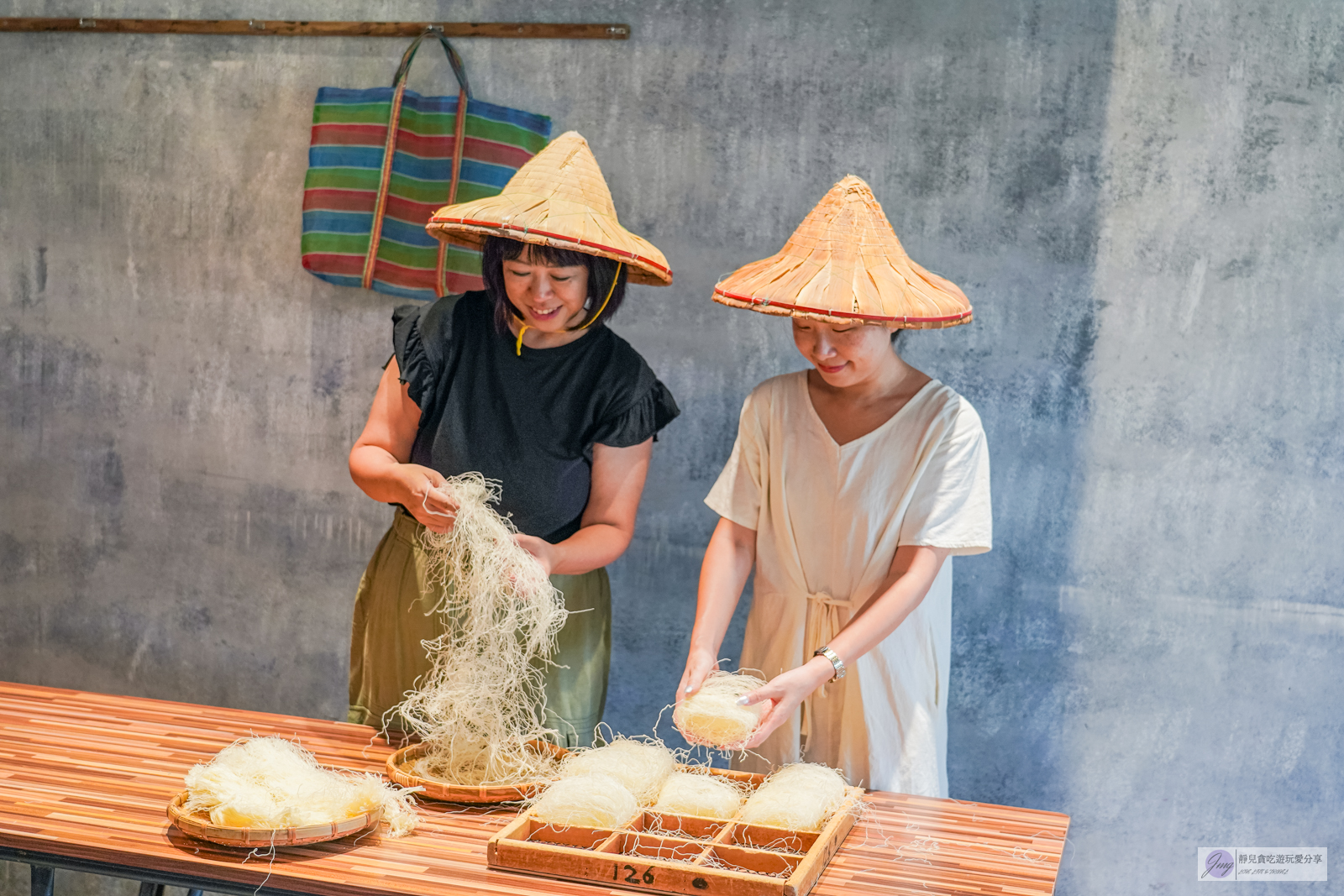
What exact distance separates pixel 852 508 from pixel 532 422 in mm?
679

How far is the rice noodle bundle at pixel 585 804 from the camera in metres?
1.89

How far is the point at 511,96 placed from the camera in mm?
3473

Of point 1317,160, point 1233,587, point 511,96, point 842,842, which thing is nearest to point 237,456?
point 511,96

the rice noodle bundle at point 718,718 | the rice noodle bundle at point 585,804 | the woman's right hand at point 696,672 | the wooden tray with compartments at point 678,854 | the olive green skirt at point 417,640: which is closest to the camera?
the wooden tray with compartments at point 678,854

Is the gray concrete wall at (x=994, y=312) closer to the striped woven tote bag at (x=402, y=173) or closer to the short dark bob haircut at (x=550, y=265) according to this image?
the striped woven tote bag at (x=402, y=173)

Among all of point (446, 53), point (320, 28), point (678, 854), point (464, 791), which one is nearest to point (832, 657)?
A: point (678, 854)

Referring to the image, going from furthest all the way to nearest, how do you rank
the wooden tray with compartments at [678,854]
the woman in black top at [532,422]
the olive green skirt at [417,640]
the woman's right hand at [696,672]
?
the olive green skirt at [417,640]
the woman in black top at [532,422]
the woman's right hand at [696,672]
the wooden tray with compartments at [678,854]

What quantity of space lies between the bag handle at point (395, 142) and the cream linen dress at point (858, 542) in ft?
4.57

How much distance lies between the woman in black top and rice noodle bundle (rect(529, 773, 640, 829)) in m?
0.53

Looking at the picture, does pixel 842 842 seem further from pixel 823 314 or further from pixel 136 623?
pixel 136 623

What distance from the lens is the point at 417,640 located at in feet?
8.33

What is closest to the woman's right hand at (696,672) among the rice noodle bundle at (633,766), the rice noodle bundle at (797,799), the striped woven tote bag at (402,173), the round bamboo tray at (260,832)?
the rice noodle bundle at (633,766)

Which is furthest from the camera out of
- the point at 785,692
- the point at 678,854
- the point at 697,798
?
the point at 785,692

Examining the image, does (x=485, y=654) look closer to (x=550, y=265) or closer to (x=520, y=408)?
(x=520, y=408)
